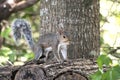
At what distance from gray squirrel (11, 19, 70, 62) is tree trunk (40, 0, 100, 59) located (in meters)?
0.08

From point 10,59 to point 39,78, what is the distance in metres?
1.75

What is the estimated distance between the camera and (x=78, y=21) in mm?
4164

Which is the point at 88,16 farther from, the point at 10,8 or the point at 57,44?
the point at 10,8

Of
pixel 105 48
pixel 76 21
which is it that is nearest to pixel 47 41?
pixel 76 21

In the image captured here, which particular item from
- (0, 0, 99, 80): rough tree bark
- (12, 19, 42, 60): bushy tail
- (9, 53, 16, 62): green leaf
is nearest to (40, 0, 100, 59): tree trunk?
(0, 0, 99, 80): rough tree bark

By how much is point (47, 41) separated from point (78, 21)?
1.96 ft

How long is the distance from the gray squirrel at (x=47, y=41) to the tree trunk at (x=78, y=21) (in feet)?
0.28

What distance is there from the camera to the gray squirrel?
4.28 metres

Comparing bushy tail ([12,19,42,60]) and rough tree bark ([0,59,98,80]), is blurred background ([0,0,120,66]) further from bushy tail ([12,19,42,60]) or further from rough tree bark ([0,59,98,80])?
rough tree bark ([0,59,98,80])

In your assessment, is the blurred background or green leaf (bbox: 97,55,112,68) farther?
the blurred background

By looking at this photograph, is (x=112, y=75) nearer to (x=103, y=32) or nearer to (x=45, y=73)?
(x=45, y=73)

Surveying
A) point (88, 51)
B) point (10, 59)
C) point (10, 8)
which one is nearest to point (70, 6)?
point (88, 51)

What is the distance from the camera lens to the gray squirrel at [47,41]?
4281 mm

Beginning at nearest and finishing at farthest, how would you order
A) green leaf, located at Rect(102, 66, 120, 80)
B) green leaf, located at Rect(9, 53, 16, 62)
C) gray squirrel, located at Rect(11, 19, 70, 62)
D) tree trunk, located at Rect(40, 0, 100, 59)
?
green leaf, located at Rect(102, 66, 120, 80) < tree trunk, located at Rect(40, 0, 100, 59) < gray squirrel, located at Rect(11, 19, 70, 62) < green leaf, located at Rect(9, 53, 16, 62)
